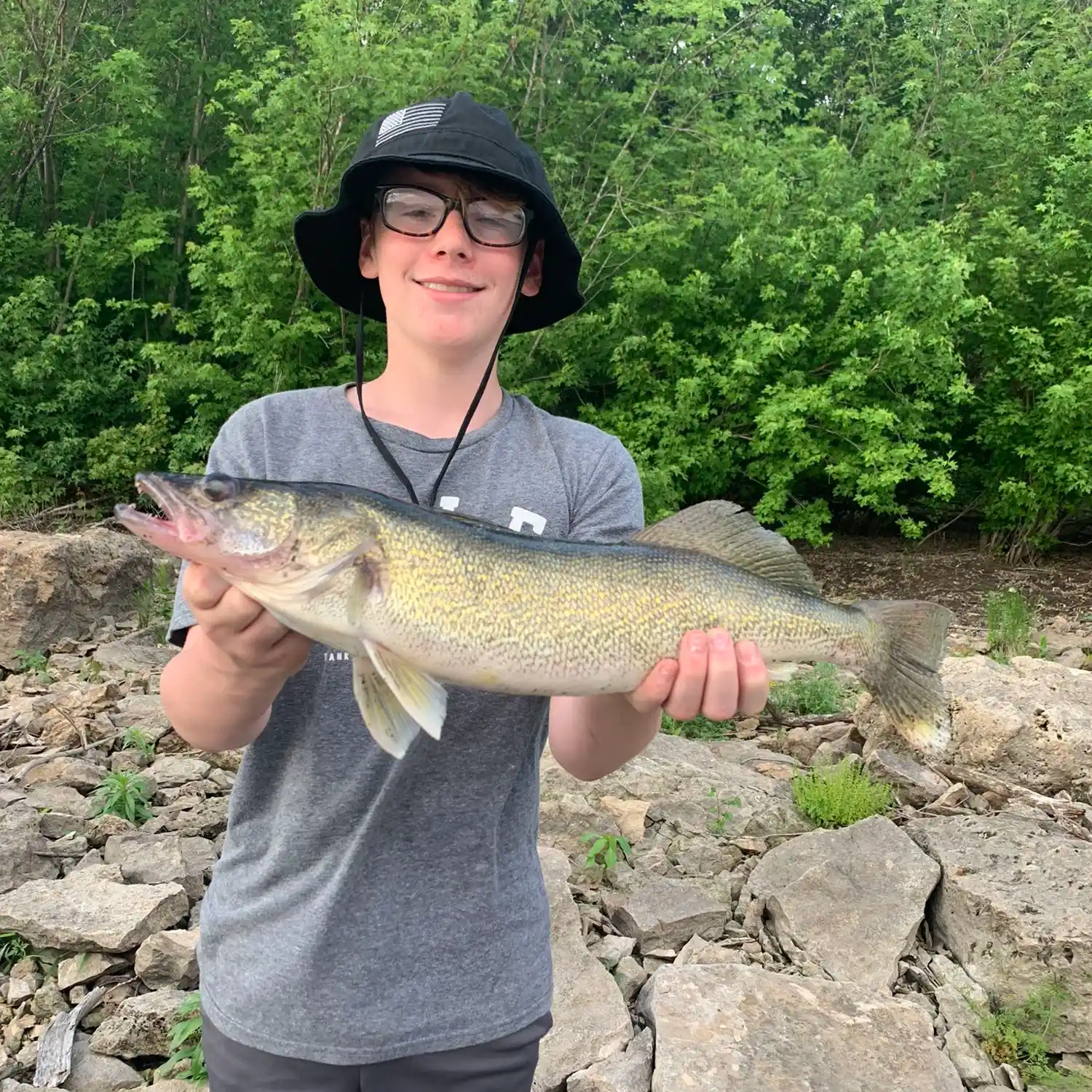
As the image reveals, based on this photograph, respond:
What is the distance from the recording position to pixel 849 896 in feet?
13.9

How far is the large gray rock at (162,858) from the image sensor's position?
4316 mm

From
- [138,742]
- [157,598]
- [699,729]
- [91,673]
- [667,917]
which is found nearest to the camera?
[667,917]

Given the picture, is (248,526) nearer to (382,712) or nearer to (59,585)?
(382,712)

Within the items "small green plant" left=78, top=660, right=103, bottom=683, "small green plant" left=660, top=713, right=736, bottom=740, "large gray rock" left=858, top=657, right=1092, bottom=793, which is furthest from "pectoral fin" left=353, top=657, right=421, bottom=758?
"small green plant" left=78, top=660, right=103, bottom=683

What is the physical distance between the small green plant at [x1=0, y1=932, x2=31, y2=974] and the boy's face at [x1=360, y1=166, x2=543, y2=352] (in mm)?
3236

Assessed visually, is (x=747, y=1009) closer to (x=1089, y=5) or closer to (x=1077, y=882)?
(x=1077, y=882)

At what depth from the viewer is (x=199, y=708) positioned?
1899 millimetres

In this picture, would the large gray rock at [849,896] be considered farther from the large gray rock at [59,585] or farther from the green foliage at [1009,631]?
the large gray rock at [59,585]

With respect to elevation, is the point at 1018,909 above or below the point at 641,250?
below

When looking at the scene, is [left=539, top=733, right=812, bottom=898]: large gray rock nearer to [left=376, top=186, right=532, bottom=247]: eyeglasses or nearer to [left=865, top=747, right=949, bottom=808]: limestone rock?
[left=865, top=747, right=949, bottom=808]: limestone rock

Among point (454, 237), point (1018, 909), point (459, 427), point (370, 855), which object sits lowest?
point (1018, 909)

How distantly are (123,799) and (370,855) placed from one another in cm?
367

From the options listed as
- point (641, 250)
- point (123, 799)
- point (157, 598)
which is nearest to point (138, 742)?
point (123, 799)

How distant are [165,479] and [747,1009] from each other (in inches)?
110
